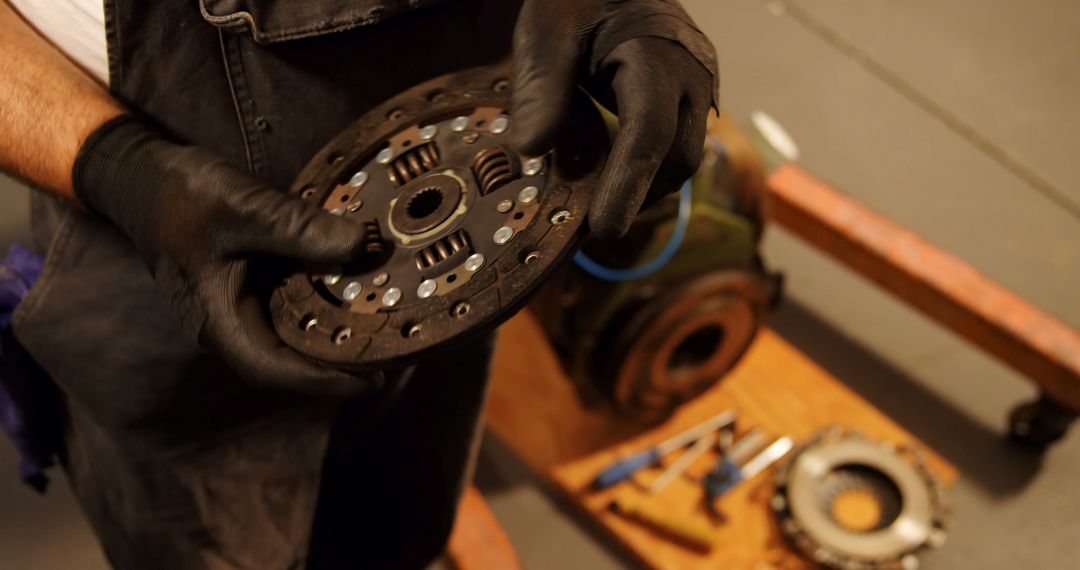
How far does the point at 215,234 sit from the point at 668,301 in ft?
1.73

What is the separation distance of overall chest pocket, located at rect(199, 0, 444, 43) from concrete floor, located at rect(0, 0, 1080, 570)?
2.47 ft

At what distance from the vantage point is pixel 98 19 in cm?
62

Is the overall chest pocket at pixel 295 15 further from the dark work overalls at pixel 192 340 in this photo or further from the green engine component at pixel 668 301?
the green engine component at pixel 668 301

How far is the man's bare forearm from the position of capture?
2.08ft

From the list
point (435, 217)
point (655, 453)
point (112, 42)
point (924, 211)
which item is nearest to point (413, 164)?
point (435, 217)

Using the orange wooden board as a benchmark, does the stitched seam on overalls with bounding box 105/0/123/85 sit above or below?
above

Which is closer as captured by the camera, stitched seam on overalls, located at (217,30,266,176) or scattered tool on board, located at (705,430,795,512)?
stitched seam on overalls, located at (217,30,266,176)

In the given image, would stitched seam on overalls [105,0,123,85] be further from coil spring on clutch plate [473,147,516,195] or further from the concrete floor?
the concrete floor

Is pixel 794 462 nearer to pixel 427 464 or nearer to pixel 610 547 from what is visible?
pixel 610 547

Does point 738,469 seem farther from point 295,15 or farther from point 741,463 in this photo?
point 295,15

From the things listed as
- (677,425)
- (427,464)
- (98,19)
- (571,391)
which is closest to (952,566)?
(677,425)

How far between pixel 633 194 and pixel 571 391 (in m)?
0.73

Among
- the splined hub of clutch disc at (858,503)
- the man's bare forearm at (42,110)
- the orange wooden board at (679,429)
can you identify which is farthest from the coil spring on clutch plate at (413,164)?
the splined hub of clutch disc at (858,503)

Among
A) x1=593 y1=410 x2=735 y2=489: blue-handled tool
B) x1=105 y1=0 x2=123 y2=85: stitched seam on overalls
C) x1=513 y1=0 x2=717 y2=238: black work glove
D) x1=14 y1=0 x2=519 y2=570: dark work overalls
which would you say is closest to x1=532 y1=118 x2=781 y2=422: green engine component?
x1=593 y1=410 x2=735 y2=489: blue-handled tool
